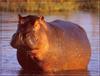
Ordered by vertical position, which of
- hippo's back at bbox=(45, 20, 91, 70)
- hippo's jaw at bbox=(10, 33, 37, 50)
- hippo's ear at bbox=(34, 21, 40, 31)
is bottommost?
hippo's back at bbox=(45, 20, 91, 70)

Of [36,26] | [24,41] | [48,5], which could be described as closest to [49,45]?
[36,26]

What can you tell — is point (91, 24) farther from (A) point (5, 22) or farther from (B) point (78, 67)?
(B) point (78, 67)

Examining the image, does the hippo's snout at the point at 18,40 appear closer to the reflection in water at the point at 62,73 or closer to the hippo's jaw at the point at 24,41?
the hippo's jaw at the point at 24,41

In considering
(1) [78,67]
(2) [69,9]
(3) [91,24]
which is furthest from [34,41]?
(2) [69,9]

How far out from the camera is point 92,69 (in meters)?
4.87

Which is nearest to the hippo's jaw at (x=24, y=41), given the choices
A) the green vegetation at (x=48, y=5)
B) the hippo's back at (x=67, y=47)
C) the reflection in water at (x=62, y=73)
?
the hippo's back at (x=67, y=47)

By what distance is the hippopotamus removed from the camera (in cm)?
419

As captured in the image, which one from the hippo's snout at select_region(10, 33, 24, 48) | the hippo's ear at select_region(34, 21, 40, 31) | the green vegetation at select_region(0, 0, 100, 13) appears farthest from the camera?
the green vegetation at select_region(0, 0, 100, 13)

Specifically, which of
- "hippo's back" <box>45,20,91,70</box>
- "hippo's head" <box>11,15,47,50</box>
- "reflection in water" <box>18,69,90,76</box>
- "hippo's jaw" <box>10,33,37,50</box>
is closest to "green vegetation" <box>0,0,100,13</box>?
"hippo's back" <box>45,20,91,70</box>

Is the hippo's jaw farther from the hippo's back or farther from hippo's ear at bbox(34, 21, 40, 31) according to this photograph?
the hippo's back

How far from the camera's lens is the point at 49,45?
174 inches

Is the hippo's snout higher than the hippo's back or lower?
higher

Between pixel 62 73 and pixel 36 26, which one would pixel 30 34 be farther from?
pixel 62 73

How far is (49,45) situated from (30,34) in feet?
1.02
